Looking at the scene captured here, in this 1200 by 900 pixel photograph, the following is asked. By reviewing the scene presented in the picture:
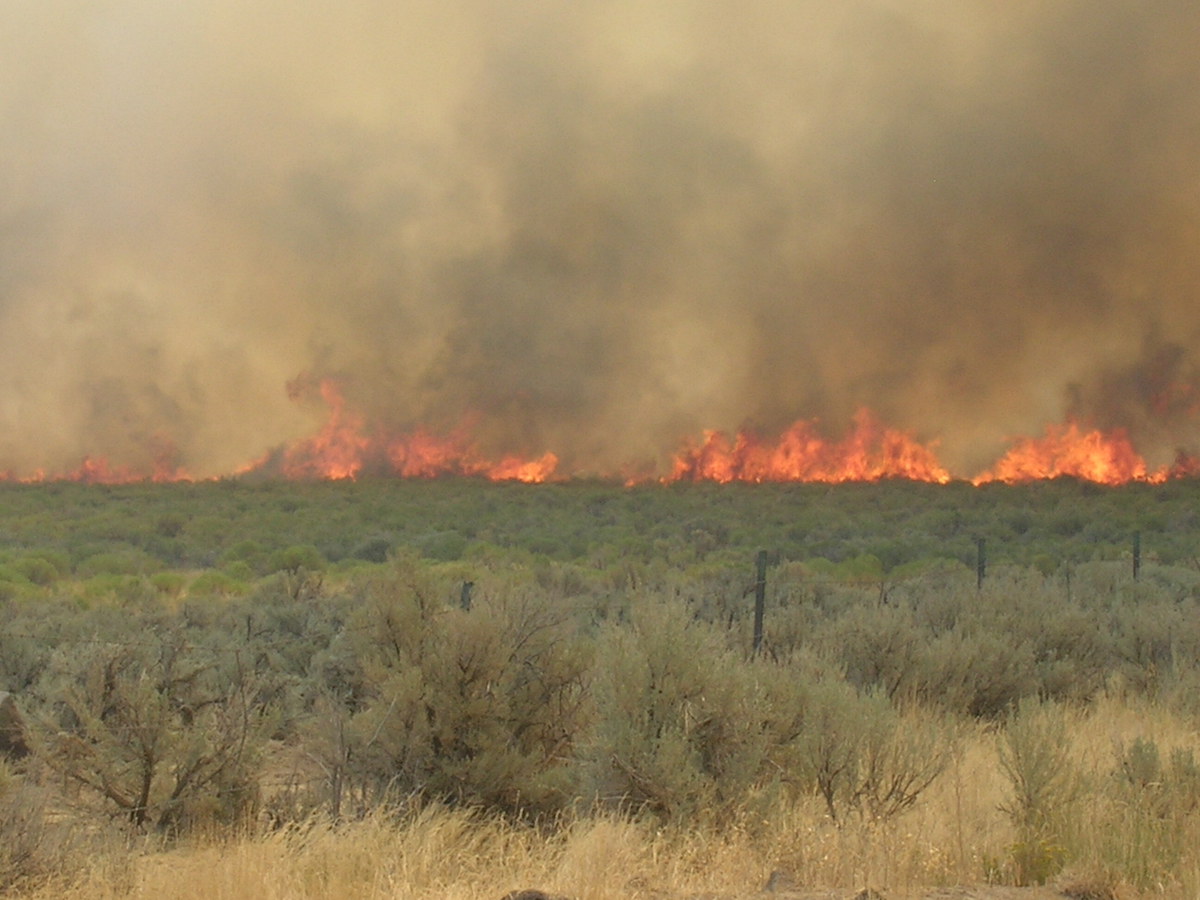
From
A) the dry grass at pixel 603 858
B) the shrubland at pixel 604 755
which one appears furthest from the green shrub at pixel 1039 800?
the dry grass at pixel 603 858

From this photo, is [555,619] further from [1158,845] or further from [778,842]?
[1158,845]

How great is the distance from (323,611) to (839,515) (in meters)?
40.4

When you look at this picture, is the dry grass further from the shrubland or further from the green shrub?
the green shrub

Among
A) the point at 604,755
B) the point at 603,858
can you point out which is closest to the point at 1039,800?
the point at 604,755

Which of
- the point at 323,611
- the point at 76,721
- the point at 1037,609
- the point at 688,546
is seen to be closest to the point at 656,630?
the point at 76,721

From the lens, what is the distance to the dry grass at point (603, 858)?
22.3 feet

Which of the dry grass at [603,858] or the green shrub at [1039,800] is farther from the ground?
the green shrub at [1039,800]

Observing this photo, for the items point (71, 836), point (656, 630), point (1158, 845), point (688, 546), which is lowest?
point (71, 836)

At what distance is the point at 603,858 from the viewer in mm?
7301

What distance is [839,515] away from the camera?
57.4 metres

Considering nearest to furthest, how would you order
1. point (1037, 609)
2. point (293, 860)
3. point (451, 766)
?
point (293, 860), point (451, 766), point (1037, 609)

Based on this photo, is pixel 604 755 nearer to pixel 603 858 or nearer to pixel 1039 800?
pixel 603 858

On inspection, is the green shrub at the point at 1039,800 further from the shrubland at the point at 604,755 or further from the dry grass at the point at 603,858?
the dry grass at the point at 603,858

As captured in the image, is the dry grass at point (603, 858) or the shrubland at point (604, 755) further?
the shrubland at point (604, 755)
